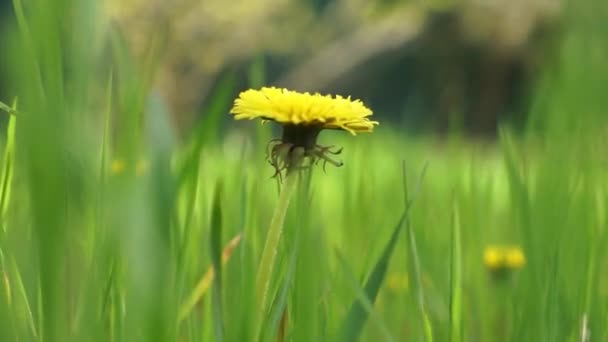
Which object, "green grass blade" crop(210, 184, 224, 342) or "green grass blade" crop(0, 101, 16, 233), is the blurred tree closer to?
"green grass blade" crop(0, 101, 16, 233)

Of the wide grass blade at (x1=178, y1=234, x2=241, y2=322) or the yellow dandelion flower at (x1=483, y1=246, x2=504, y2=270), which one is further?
the yellow dandelion flower at (x1=483, y1=246, x2=504, y2=270)

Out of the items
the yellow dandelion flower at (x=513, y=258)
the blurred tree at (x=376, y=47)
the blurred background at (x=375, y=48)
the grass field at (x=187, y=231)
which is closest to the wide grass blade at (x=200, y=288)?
the grass field at (x=187, y=231)

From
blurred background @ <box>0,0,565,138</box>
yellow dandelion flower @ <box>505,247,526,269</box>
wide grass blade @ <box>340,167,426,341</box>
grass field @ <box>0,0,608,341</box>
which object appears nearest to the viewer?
grass field @ <box>0,0,608,341</box>

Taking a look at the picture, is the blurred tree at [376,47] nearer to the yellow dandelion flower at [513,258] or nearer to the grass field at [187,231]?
the yellow dandelion flower at [513,258]

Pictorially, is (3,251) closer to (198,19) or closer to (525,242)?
(525,242)

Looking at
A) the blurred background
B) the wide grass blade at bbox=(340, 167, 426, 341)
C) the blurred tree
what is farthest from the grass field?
the blurred tree

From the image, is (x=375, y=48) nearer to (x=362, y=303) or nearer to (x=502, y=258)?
(x=502, y=258)
